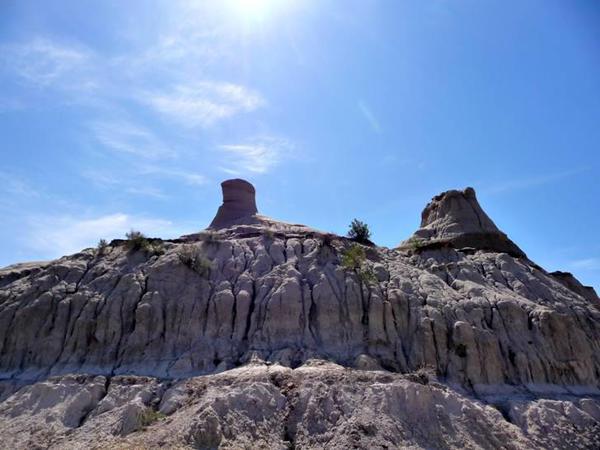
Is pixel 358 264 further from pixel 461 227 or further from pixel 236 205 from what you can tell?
pixel 236 205

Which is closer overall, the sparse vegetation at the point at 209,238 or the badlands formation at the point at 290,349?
the badlands formation at the point at 290,349

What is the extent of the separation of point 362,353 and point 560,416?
334 inches

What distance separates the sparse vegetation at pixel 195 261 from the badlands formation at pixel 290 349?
76mm

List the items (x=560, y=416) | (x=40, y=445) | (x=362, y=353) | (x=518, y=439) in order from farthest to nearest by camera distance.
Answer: (x=362, y=353) → (x=560, y=416) → (x=518, y=439) → (x=40, y=445)

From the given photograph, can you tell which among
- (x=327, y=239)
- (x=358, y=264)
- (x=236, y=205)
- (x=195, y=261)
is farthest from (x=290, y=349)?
(x=236, y=205)

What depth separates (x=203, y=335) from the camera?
24.6 meters

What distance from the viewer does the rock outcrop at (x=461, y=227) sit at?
1443 inches

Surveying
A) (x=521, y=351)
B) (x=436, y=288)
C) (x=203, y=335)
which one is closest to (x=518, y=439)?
(x=521, y=351)

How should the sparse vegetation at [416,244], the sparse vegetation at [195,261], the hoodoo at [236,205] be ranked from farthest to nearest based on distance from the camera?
the hoodoo at [236,205] → the sparse vegetation at [416,244] → the sparse vegetation at [195,261]

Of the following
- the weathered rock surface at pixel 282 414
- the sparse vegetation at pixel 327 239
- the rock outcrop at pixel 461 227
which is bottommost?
the weathered rock surface at pixel 282 414

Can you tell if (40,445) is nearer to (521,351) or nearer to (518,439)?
(518,439)

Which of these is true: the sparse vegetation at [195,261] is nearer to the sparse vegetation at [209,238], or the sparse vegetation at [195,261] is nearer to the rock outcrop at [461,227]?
the sparse vegetation at [209,238]

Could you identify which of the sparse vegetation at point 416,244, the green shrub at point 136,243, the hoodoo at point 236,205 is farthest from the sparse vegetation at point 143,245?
the sparse vegetation at point 416,244

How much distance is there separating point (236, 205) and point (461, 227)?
54.0 ft
